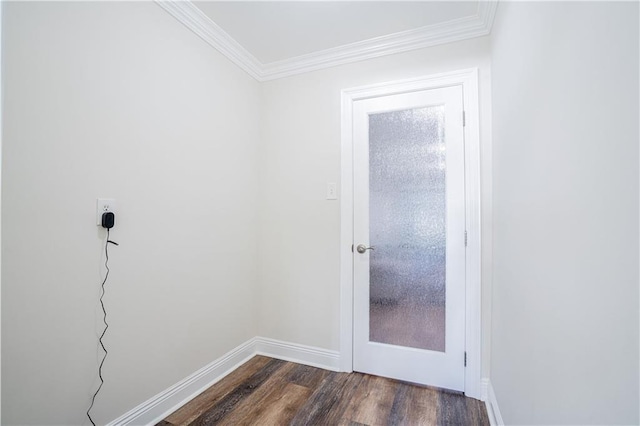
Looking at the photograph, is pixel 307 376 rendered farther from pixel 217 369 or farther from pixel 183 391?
pixel 183 391

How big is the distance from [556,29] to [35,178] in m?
1.95

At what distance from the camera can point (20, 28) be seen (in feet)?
3.69

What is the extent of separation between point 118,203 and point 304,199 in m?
1.30

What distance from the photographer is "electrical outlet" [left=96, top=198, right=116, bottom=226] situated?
4.53 ft

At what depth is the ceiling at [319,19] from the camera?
1798 mm

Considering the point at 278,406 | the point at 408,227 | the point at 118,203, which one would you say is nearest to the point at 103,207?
the point at 118,203

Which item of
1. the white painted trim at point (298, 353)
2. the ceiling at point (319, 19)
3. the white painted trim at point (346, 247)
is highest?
the ceiling at point (319, 19)

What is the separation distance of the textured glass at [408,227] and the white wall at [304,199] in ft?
1.00

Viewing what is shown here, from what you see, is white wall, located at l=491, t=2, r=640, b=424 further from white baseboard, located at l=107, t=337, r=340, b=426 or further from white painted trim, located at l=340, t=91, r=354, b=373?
white baseboard, located at l=107, t=337, r=340, b=426

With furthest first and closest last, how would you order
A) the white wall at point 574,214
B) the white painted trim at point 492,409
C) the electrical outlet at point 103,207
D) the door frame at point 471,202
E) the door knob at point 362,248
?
the door knob at point 362,248
the door frame at point 471,202
the white painted trim at point 492,409
the electrical outlet at point 103,207
the white wall at point 574,214

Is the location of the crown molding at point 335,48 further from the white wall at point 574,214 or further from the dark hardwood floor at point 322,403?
the dark hardwood floor at point 322,403

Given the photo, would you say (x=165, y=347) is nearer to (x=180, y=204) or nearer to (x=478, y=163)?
(x=180, y=204)

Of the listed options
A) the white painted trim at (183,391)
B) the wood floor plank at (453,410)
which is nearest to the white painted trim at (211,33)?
the white painted trim at (183,391)

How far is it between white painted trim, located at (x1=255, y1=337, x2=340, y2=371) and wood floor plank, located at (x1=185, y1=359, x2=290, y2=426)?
0.27 feet
